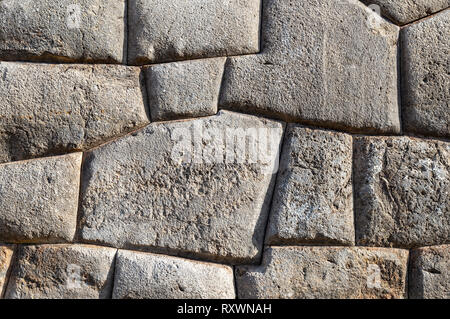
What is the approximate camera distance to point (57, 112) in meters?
2.19

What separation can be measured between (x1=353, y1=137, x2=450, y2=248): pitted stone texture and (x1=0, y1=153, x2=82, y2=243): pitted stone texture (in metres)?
1.15

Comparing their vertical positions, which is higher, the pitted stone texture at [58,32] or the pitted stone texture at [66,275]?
the pitted stone texture at [58,32]

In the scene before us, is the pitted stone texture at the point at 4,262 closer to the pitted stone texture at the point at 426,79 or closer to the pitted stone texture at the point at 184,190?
the pitted stone texture at the point at 184,190

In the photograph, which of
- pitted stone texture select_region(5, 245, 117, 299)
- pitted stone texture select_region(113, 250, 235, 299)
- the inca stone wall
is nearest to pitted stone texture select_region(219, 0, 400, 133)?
the inca stone wall

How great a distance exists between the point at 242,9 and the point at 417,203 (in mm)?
1068

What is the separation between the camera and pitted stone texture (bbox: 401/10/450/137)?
86.5 inches

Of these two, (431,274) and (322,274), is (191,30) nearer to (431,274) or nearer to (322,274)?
(322,274)

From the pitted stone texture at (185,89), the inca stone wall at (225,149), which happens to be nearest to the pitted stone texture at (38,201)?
the inca stone wall at (225,149)

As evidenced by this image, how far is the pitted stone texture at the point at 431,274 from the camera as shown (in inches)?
82.7

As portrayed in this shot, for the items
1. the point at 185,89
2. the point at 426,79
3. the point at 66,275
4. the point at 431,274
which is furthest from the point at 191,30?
the point at 431,274

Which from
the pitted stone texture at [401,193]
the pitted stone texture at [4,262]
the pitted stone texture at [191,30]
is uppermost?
the pitted stone texture at [191,30]

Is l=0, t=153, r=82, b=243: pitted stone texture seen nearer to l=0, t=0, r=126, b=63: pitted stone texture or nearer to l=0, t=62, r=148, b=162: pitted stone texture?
l=0, t=62, r=148, b=162: pitted stone texture

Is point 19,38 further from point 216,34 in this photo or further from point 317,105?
point 317,105

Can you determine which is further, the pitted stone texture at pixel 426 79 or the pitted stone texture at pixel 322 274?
the pitted stone texture at pixel 426 79
